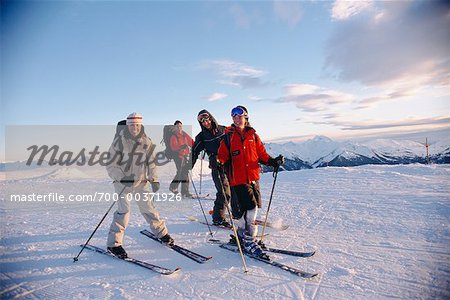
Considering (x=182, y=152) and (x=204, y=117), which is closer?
(x=204, y=117)

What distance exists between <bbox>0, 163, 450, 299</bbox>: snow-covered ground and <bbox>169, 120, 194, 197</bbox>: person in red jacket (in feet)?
4.24

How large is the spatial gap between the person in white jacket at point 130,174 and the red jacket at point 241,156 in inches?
51.6

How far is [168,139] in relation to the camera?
10008 millimetres

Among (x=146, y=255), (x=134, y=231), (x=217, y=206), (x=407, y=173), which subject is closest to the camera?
(x=146, y=255)

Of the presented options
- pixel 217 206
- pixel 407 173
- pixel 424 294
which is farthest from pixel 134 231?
pixel 407 173

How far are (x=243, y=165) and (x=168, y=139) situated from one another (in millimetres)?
5625

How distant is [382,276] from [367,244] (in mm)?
1181

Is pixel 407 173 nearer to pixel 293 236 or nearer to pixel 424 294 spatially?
pixel 293 236

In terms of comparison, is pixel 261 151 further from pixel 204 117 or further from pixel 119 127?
pixel 119 127

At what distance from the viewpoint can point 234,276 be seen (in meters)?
4.00

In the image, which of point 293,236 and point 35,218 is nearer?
point 293,236

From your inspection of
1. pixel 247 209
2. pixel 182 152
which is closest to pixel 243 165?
pixel 247 209

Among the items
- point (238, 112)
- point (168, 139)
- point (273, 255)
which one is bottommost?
point (273, 255)

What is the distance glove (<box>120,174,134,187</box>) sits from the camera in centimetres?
478
